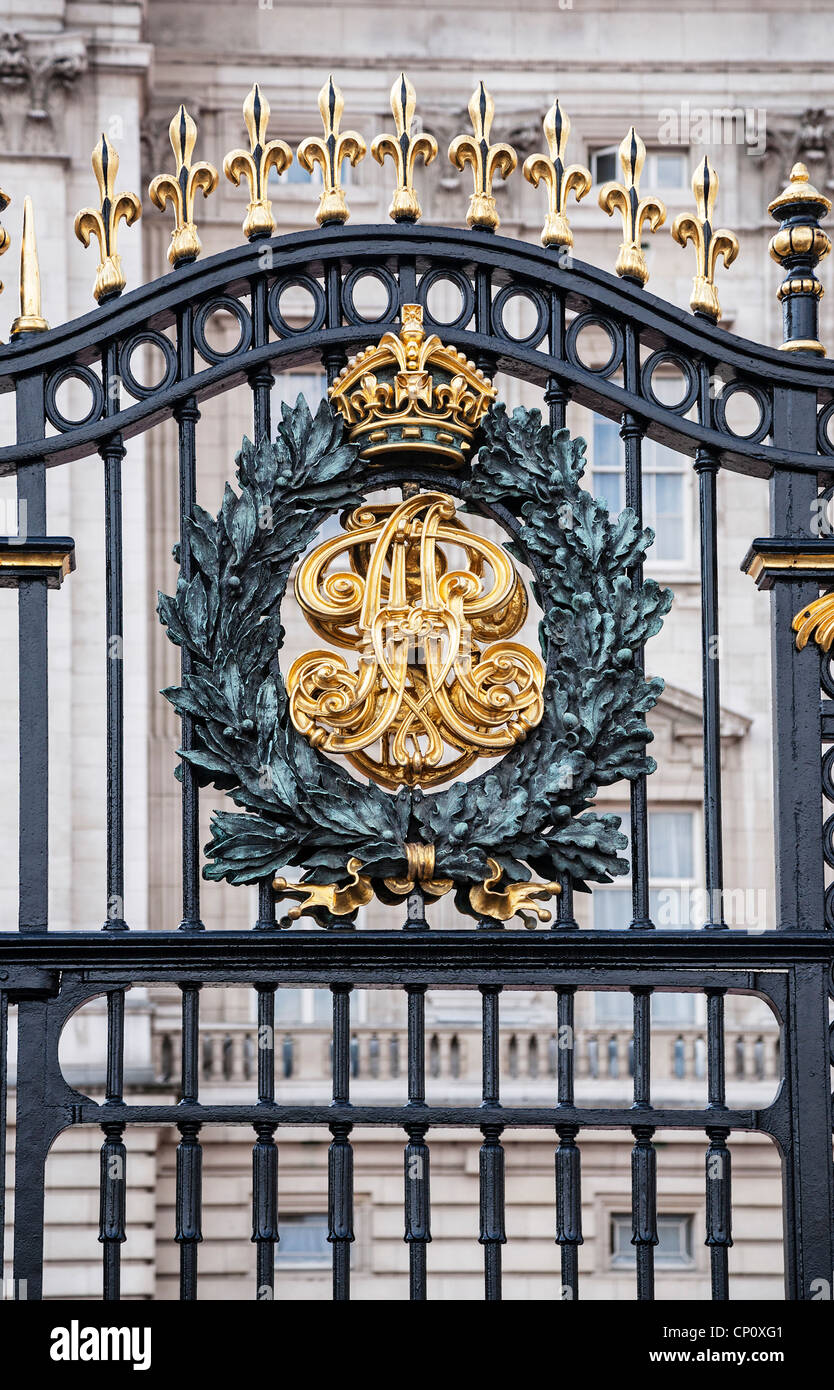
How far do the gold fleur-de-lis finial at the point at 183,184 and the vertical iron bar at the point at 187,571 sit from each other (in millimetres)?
192

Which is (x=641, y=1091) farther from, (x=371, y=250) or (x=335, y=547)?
(x=371, y=250)

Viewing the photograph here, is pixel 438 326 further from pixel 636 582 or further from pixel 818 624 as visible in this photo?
pixel 818 624

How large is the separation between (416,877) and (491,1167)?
87 centimetres

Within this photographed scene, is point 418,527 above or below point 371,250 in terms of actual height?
below

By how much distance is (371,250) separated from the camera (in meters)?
7.47

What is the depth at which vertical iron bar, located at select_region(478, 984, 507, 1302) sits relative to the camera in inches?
277

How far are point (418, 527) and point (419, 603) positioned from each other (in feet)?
0.77

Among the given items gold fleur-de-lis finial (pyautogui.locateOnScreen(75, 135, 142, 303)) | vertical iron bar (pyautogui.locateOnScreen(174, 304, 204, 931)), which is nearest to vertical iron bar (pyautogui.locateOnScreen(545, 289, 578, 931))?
vertical iron bar (pyautogui.locateOnScreen(174, 304, 204, 931))

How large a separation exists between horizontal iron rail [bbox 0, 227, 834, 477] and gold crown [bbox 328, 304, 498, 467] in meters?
0.08

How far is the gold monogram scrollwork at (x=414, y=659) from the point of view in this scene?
287 inches

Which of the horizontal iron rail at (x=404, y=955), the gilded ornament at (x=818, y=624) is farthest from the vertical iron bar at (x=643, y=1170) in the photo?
the gilded ornament at (x=818, y=624)

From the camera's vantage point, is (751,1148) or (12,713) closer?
(12,713)
